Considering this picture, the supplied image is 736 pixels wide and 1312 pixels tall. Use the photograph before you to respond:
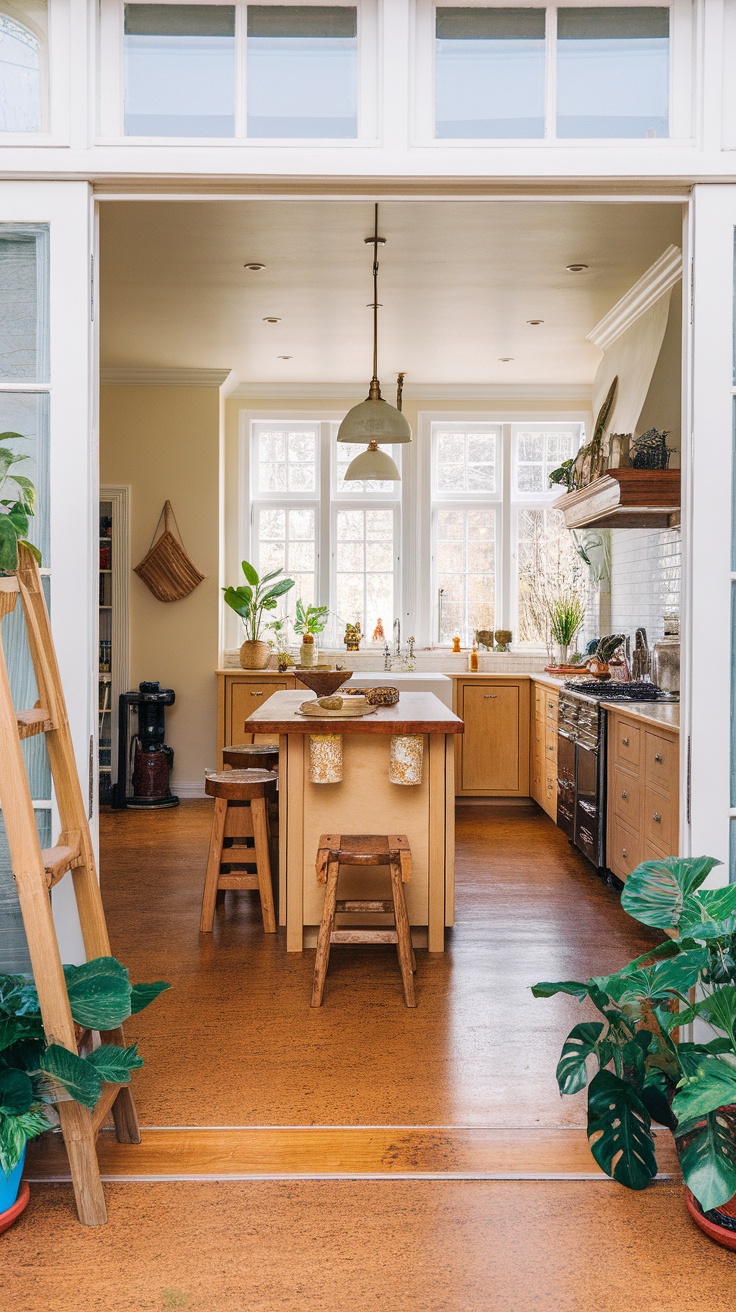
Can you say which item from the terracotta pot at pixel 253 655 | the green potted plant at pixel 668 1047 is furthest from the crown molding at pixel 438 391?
the green potted plant at pixel 668 1047

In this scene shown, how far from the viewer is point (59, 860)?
7.36 ft

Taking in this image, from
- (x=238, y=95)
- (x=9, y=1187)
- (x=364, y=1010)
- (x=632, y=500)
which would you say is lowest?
(x=364, y=1010)

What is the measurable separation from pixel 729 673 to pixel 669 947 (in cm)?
69

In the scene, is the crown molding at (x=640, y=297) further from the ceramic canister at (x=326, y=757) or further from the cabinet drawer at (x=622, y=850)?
the ceramic canister at (x=326, y=757)

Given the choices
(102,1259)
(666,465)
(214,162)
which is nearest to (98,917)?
(102,1259)

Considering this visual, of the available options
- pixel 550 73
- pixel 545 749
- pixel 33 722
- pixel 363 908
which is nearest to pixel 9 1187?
pixel 33 722

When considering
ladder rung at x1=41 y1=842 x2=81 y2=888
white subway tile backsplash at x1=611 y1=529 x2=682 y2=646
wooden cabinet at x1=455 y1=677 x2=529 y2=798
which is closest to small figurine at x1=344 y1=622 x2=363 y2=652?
wooden cabinet at x1=455 y1=677 x2=529 y2=798

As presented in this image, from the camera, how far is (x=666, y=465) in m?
5.26

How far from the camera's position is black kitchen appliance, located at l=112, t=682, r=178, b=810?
7359mm

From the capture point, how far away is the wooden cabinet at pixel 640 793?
4.13 m

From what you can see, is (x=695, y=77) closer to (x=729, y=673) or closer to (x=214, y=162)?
(x=214, y=162)

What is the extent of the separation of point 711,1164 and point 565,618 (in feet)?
18.9

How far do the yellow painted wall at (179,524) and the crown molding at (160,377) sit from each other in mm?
52

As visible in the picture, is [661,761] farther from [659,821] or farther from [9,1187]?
[9,1187]
